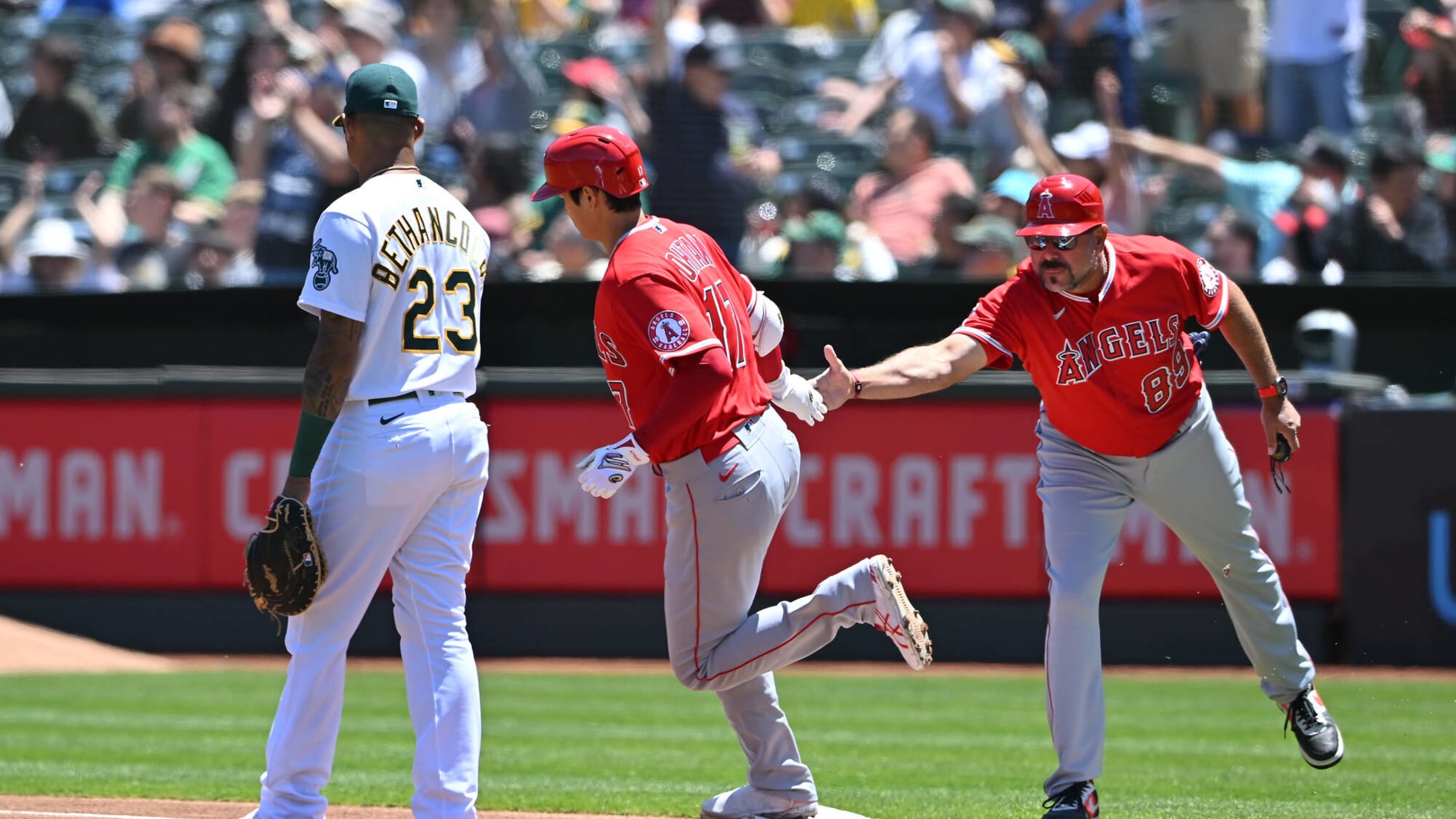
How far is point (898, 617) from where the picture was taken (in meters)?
5.34

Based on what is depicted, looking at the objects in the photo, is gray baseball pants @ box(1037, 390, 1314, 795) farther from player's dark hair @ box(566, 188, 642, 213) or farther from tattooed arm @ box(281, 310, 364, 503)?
tattooed arm @ box(281, 310, 364, 503)

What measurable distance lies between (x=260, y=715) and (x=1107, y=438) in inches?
204

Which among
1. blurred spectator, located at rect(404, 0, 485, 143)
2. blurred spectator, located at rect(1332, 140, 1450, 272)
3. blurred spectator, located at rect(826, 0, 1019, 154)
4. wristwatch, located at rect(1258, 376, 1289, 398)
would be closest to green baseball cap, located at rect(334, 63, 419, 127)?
wristwatch, located at rect(1258, 376, 1289, 398)

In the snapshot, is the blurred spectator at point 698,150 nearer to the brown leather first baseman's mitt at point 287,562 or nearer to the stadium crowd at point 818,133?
the stadium crowd at point 818,133

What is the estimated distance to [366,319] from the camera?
473 centimetres

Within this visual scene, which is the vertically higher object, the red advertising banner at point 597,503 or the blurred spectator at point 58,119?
the blurred spectator at point 58,119

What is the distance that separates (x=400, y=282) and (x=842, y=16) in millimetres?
11147

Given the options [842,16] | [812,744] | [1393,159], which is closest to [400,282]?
[812,744]

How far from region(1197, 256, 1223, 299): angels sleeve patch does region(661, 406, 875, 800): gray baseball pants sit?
4.82ft

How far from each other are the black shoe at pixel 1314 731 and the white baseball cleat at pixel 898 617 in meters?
1.50

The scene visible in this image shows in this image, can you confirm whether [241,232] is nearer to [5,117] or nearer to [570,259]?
[570,259]

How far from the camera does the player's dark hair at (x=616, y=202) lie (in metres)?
5.37

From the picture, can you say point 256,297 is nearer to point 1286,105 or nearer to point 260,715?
point 260,715

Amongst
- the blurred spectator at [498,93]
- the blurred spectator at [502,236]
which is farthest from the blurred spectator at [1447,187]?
the blurred spectator at [498,93]
